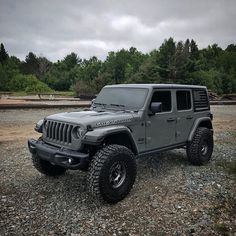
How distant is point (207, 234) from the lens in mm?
4352

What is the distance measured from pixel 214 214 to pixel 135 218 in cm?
131

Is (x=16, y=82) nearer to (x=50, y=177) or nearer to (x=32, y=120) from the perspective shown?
(x=32, y=120)

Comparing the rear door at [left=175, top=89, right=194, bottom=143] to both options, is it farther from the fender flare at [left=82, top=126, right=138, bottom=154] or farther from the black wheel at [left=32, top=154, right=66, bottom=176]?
the black wheel at [left=32, top=154, right=66, bottom=176]

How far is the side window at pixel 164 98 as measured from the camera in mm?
6384

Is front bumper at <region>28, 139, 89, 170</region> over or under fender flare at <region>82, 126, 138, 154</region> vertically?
under

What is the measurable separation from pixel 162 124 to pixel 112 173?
172cm

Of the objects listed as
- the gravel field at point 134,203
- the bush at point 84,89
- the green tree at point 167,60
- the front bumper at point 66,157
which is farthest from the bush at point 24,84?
the front bumper at point 66,157

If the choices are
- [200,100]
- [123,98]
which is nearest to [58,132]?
[123,98]

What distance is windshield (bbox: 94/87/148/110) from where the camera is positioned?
617 centimetres

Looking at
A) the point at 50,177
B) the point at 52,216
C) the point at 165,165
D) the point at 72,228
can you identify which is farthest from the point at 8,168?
the point at 165,165

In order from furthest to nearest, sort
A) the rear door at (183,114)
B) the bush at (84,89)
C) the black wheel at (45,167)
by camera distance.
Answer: the bush at (84,89) < the rear door at (183,114) < the black wheel at (45,167)

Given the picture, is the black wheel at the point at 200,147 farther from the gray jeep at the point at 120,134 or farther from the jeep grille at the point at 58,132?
the jeep grille at the point at 58,132

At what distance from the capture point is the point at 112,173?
17.4 ft

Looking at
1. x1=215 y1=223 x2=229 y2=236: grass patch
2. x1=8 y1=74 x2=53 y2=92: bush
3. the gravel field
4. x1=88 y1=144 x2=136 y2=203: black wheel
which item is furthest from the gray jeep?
x1=8 y1=74 x2=53 y2=92: bush
